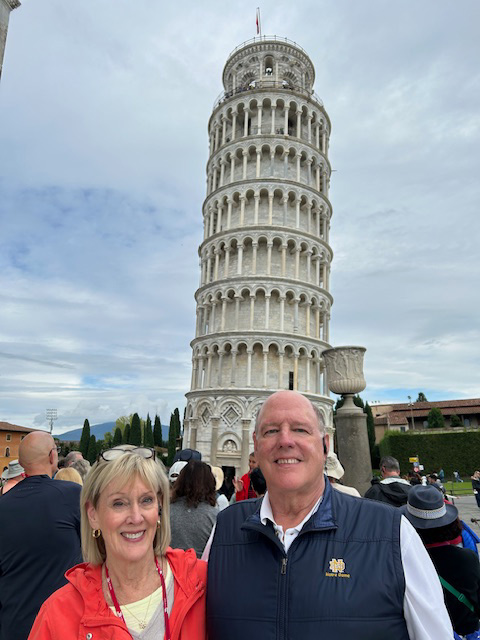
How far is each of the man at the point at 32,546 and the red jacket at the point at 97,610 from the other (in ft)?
4.91

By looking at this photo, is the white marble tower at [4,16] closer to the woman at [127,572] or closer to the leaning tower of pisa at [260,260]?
the woman at [127,572]

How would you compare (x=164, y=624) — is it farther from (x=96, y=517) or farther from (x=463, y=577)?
(x=463, y=577)

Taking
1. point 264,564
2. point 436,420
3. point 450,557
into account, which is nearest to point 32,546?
point 264,564

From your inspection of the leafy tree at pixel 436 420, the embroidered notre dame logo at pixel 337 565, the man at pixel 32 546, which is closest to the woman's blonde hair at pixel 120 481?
the embroidered notre dame logo at pixel 337 565

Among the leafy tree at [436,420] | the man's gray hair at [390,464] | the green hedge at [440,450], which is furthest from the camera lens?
the leafy tree at [436,420]

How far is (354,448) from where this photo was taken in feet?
41.6

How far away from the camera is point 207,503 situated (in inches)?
178

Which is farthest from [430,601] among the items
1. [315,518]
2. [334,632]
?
[315,518]

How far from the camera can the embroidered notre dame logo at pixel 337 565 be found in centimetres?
211

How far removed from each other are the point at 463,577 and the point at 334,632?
2114 mm

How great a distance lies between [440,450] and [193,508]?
1785 inches

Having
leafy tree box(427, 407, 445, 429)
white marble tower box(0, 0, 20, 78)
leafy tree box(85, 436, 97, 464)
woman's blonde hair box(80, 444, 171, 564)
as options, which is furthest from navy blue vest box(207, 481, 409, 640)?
leafy tree box(85, 436, 97, 464)

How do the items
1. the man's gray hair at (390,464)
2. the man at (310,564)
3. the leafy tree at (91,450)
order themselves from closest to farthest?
1. the man at (310,564)
2. the man's gray hair at (390,464)
3. the leafy tree at (91,450)

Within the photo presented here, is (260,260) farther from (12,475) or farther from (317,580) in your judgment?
(317,580)
